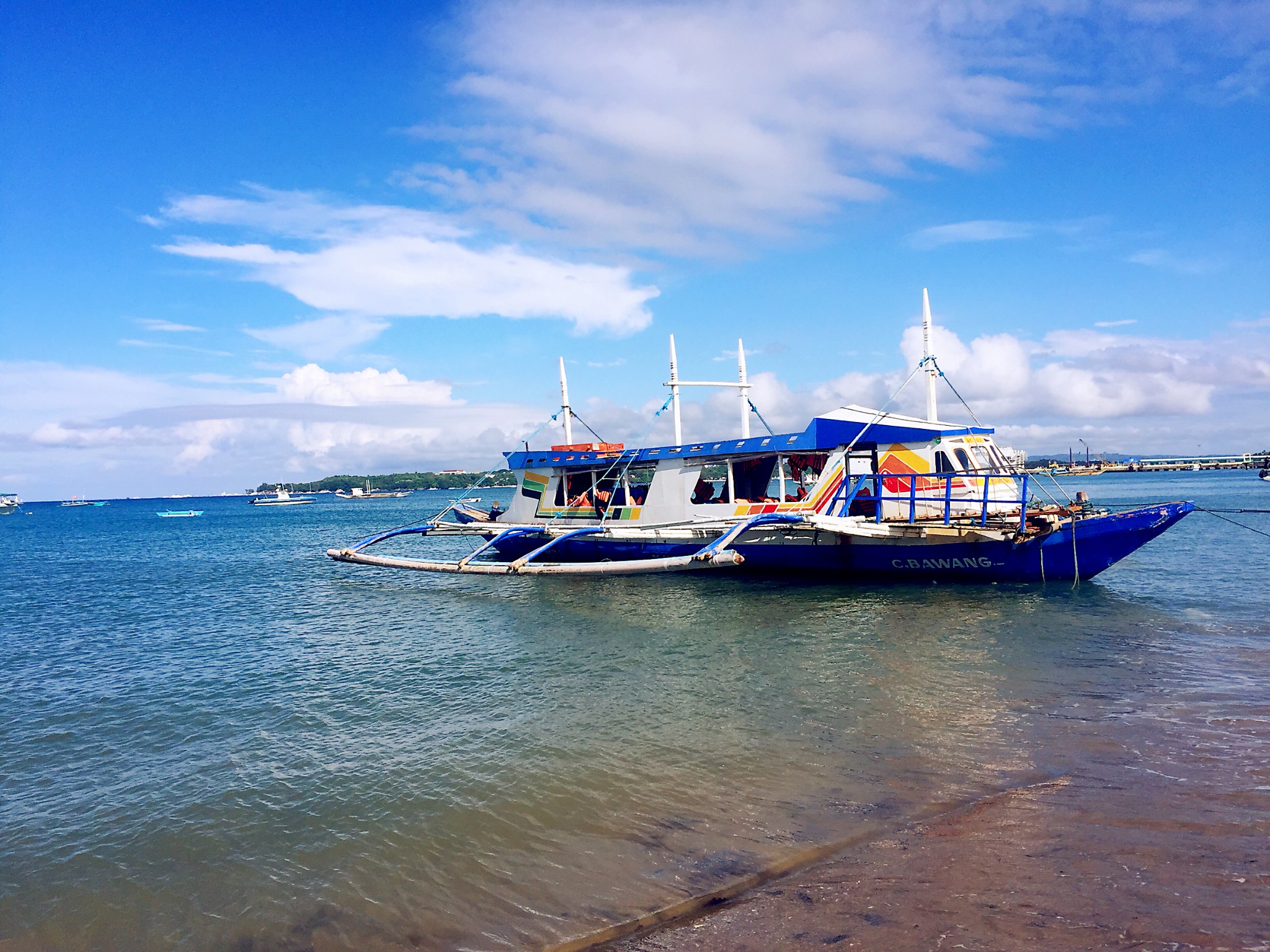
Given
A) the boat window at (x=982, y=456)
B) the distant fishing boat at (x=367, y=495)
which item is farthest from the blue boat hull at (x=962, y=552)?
the distant fishing boat at (x=367, y=495)

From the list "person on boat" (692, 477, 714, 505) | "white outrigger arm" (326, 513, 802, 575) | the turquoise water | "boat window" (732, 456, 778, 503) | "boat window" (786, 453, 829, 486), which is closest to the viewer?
the turquoise water

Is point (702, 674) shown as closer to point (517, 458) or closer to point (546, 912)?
point (546, 912)

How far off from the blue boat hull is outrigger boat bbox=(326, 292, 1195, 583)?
0.12 ft

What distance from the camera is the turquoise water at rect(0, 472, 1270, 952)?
21.8 feet

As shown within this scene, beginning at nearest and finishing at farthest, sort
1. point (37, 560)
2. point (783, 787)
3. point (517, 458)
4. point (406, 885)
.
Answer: point (406, 885) < point (783, 787) < point (517, 458) < point (37, 560)

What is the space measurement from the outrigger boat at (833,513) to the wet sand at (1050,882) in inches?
407

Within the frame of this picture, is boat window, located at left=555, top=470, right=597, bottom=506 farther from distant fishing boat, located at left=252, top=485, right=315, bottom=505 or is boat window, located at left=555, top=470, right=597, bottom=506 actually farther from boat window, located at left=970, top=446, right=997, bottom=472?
distant fishing boat, located at left=252, top=485, right=315, bottom=505

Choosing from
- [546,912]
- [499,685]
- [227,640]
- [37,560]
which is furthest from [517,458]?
[37,560]

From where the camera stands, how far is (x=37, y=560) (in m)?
42.7

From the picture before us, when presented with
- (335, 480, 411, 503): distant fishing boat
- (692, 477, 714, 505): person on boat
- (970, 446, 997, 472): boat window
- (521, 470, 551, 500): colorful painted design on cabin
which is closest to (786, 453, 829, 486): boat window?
(692, 477, 714, 505): person on boat

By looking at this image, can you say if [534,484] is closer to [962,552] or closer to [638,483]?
[638,483]

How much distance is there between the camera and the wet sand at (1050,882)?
499 cm

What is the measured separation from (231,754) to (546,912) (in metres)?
6.54

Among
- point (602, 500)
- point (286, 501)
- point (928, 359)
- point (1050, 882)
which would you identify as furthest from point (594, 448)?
point (286, 501)
